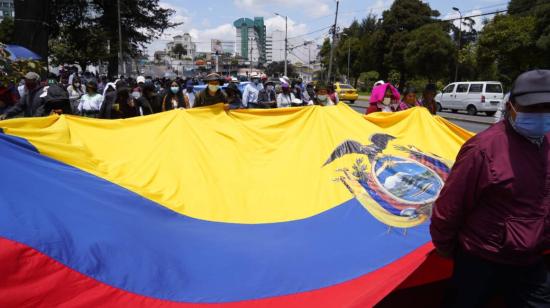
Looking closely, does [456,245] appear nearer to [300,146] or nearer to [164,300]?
[164,300]

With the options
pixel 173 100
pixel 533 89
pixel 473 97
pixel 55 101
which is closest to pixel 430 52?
pixel 473 97

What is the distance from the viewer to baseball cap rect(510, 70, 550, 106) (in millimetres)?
2082

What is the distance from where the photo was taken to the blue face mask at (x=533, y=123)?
2105 millimetres

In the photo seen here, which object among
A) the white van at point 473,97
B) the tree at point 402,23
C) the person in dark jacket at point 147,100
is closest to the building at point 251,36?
the tree at point 402,23

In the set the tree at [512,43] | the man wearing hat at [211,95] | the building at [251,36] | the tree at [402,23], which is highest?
the building at [251,36]

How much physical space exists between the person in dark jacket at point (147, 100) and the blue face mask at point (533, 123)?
7.09 metres

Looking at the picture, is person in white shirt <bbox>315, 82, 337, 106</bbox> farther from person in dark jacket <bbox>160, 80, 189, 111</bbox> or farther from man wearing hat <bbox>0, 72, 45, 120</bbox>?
man wearing hat <bbox>0, 72, 45, 120</bbox>

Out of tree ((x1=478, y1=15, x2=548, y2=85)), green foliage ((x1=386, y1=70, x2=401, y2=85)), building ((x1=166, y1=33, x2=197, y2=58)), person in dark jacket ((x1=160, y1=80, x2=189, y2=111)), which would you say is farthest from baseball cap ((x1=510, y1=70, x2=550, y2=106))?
building ((x1=166, y1=33, x2=197, y2=58))

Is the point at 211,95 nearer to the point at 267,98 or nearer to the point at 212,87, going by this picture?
the point at 212,87

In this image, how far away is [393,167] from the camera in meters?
4.15

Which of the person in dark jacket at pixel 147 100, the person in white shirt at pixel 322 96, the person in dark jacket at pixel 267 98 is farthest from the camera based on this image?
the person in dark jacket at pixel 267 98

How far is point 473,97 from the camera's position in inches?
913

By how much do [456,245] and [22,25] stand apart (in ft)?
49.5

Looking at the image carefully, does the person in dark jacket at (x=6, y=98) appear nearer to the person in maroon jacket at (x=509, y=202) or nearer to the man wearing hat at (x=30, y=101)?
the man wearing hat at (x=30, y=101)
